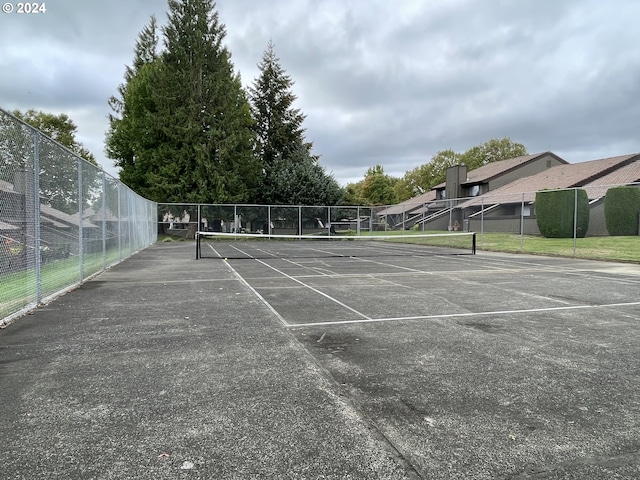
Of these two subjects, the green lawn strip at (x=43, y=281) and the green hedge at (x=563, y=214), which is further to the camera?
the green hedge at (x=563, y=214)

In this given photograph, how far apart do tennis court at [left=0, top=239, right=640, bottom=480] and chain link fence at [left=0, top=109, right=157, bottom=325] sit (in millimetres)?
535

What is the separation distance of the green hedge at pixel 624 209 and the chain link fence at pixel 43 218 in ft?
77.9

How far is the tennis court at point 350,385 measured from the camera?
2.23m

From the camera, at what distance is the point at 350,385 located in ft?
10.6

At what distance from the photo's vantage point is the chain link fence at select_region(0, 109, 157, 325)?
495 centimetres

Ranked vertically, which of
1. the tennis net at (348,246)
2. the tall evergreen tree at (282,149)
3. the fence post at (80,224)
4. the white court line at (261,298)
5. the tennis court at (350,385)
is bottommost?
the tennis court at (350,385)

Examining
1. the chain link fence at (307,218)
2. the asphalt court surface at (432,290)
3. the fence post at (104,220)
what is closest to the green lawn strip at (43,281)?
the fence post at (104,220)

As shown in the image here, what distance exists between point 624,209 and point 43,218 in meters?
25.1

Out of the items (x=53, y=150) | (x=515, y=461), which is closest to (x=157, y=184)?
(x=53, y=150)

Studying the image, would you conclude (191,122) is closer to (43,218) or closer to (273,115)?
(273,115)

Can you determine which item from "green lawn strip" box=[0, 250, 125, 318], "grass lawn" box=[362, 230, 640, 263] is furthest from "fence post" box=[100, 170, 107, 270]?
"grass lawn" box=[362, 230, 640, 263]

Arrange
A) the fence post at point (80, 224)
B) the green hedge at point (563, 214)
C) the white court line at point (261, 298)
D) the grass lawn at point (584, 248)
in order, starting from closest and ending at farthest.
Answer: the white court line at point (261, 298) → the fence post at point (80, 224) → the grass lawn at point (584, 248) → the green hedge at point (563, 214)

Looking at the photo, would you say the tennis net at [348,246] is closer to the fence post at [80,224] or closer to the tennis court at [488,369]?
the fence post at [80,224]

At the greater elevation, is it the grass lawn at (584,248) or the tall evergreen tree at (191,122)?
the tall evergreen tree at (191,122)
